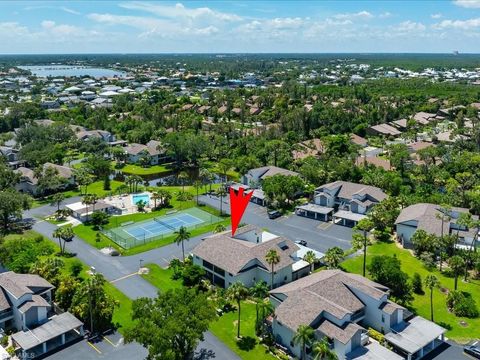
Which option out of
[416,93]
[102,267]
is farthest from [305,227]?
[416,93]

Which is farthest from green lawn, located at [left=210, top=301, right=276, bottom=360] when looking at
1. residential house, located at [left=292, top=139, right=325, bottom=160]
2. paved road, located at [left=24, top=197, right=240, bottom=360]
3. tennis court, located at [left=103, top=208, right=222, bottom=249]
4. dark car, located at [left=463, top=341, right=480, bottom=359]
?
residential house, located at [left=292, top=139, right=325, bottom=160]

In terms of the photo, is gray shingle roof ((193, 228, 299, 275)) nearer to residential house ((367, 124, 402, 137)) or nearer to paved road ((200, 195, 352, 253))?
paved road ((200, 195, 352, 253))

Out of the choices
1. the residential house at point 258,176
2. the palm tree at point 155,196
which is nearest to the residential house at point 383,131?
the residential house at point 258,176

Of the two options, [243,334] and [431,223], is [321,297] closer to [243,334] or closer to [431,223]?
[243,334]

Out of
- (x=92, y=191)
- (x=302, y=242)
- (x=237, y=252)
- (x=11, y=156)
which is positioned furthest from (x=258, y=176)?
(x=11, y=156)

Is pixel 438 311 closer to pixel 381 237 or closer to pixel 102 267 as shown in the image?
pixel 381 237

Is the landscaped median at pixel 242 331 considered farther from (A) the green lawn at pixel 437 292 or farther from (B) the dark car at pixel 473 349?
(B) the dark car at pixel 473 349
